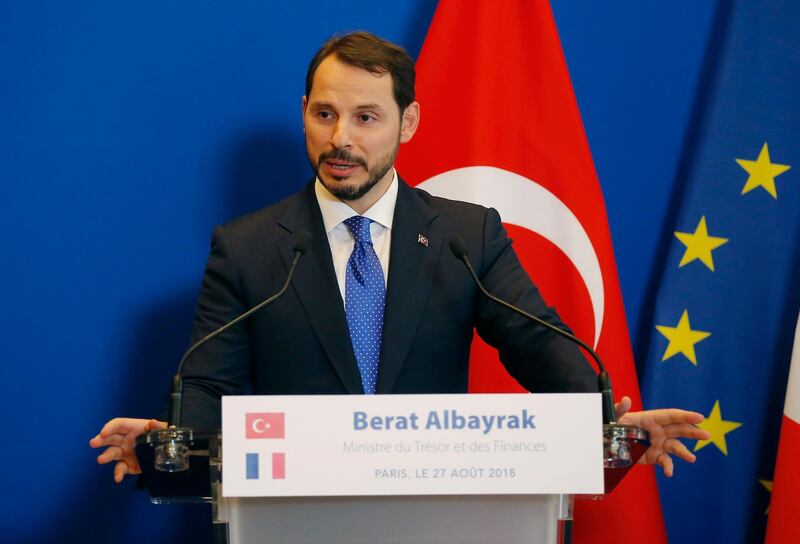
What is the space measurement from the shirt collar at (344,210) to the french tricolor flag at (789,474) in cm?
115

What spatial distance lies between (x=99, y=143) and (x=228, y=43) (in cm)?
47

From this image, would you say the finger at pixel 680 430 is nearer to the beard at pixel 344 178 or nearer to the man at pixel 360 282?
the man at pixel 360 282

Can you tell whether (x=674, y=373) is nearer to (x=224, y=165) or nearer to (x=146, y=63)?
(x=224, y=165)

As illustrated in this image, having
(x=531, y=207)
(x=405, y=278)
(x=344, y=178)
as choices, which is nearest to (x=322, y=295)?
(x=405, y=278)

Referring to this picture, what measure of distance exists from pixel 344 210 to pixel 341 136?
0.18m

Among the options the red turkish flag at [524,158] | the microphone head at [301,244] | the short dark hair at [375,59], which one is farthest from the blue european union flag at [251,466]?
the red turkish flag at [524,158]

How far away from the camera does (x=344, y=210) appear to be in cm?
239

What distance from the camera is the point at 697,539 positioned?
9.43 feet

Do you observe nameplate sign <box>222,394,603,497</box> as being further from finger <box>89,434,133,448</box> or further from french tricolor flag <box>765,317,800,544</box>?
french tricolor flag <box>765,317,800,544</box>

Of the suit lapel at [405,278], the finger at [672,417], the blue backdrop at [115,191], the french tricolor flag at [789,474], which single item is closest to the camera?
the finger at [672,417]

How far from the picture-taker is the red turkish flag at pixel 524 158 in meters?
2.71

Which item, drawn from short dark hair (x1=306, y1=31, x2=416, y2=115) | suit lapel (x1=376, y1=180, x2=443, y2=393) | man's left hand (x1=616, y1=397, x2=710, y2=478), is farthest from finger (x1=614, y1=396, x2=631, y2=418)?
short dark hair (x1=306, y1=31, x2=416, y2=115)

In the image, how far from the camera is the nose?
92.0 inches

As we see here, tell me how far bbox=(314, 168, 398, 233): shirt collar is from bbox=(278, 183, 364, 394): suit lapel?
0.03m
